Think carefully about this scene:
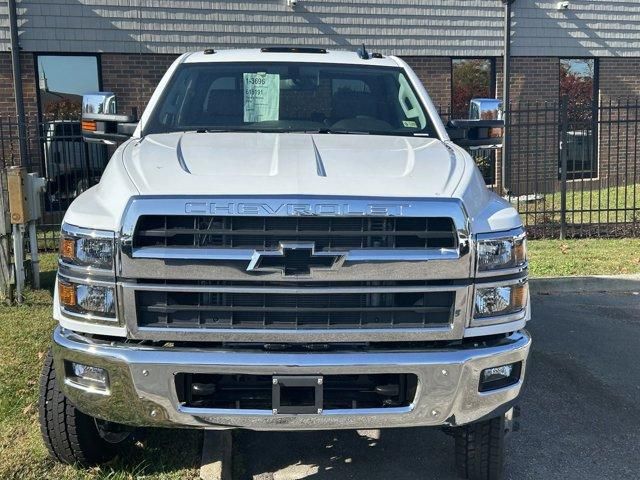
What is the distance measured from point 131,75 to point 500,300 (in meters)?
10.3

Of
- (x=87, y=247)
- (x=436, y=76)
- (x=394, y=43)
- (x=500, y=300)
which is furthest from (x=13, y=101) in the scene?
(x=500, y=300)

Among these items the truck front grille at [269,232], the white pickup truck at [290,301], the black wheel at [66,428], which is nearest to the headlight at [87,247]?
the white pickup truck at [290,301]

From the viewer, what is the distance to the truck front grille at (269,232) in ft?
8.77

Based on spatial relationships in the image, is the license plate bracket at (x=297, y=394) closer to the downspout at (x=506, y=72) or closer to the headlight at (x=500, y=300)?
the headlight at (x=500, y=300)

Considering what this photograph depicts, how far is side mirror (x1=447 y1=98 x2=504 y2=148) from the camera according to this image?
14.4 ft

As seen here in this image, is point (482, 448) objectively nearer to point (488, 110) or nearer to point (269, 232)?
point (269, 232)

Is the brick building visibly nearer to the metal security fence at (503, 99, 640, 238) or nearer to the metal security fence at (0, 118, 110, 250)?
the metal security fence at (503, 99, 640, 238)

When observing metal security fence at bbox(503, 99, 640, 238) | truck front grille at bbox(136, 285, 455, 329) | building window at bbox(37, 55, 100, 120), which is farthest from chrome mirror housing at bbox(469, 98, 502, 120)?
building window at bbox(37, 55, 100, 120)

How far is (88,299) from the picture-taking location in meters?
2.76

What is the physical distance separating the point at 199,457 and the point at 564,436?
205 cm

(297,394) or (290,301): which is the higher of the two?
(290,301)

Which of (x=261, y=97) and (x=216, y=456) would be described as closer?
(x=216, y=456)

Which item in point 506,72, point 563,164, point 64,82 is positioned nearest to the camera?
point 563,164

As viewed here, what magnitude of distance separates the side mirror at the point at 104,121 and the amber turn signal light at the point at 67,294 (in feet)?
5.09
